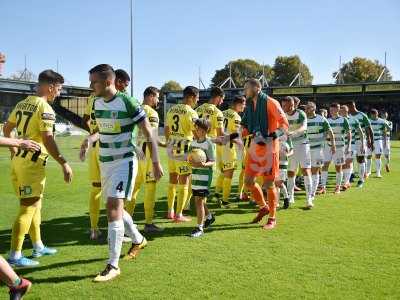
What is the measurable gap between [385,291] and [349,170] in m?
8.23

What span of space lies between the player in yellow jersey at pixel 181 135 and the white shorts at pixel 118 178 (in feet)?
9.28

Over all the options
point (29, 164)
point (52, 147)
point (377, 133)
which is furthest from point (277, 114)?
point (377, 133)

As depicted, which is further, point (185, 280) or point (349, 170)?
point (349, 170)

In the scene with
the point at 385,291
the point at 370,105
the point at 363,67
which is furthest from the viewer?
the point at 363,67

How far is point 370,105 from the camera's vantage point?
4881 cm

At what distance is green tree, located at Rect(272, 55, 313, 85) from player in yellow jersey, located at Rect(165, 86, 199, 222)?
67.6 m

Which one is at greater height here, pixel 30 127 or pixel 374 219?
pixel 30 127

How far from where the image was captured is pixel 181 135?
8.06m

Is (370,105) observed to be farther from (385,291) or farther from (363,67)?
(385,291)

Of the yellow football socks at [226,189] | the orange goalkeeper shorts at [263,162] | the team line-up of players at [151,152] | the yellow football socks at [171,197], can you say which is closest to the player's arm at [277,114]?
the team line-up of players at [151,152]

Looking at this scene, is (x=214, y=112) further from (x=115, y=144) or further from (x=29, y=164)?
(x=29, y=164)

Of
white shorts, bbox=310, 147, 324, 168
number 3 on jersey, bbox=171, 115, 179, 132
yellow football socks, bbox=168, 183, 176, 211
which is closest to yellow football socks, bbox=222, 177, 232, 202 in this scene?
yellow football socks, bbox=168, 183, 176, 211

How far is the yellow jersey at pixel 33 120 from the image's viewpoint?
5523mm

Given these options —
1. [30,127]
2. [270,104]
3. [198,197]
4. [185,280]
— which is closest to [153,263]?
[185,280]
